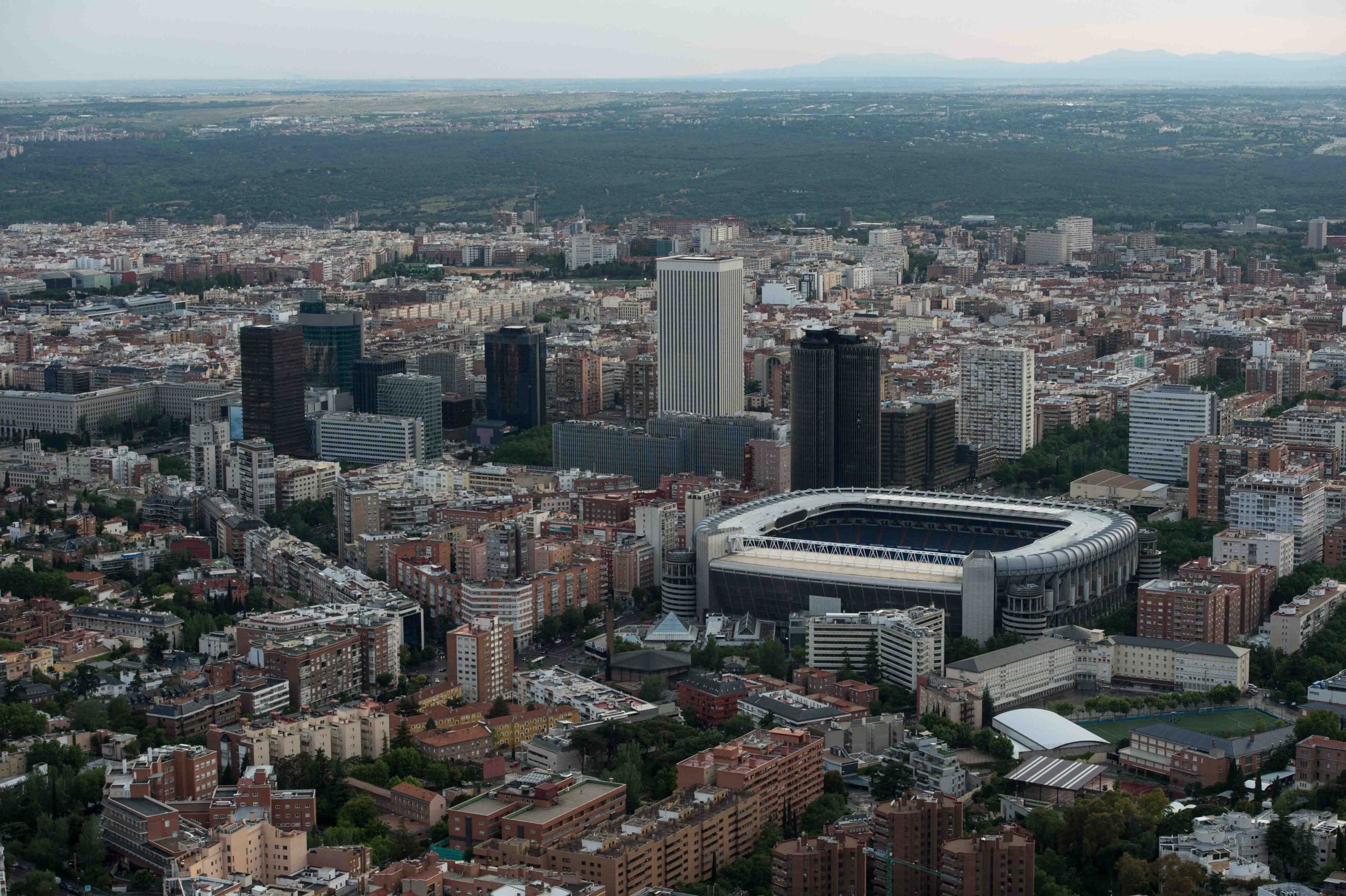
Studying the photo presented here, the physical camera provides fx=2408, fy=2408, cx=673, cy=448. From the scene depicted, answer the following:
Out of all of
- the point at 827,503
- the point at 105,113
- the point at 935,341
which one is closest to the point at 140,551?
the point at 827,503

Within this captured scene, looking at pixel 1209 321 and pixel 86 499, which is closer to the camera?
pixel 86 499

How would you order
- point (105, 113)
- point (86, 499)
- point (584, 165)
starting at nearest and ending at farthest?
point (86, 499) → point (584, 165) → point (105, 113)

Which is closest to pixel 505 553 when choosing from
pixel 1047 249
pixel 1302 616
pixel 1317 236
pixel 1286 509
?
pixel 1302 616

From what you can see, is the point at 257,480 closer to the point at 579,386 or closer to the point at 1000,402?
the point at 579,386

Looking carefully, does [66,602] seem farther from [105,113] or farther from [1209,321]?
[105,113]

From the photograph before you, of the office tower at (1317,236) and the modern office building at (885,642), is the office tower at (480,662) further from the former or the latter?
the office tower at (1317,236)

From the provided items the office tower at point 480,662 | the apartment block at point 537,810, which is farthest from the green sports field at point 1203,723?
the office tower at point 480,662
